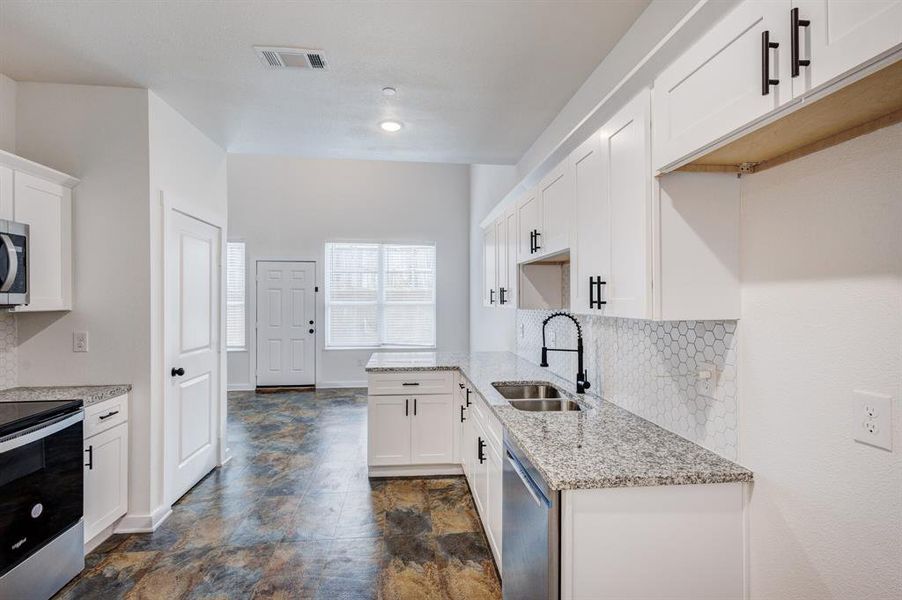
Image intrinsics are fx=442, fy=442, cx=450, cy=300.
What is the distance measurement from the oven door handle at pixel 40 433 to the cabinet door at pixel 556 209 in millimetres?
2588

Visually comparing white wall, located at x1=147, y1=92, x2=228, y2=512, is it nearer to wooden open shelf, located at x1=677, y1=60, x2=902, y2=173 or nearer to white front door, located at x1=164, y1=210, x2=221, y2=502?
white front door, located at x1=164, y1=210, x2=221, y2=502

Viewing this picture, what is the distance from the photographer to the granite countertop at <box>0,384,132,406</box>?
7.95 ft

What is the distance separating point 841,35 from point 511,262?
250cm

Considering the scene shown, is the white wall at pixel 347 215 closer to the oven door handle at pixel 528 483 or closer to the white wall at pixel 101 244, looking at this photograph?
the white wall at pixel 101 244

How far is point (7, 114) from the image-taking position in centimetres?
264

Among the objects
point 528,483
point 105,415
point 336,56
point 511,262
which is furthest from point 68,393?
point 511,262

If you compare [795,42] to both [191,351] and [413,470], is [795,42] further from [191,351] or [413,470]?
[191,351]

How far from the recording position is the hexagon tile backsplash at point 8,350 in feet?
8.52

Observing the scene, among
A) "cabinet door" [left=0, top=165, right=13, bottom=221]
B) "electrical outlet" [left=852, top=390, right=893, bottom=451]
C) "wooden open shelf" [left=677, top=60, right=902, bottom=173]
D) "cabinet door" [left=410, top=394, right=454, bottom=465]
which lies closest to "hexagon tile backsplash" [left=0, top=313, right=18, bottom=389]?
"cabinet door" [left=0, top=165, right=13, bottom=221]

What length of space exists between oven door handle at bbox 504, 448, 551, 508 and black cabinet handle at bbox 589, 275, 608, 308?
727mm

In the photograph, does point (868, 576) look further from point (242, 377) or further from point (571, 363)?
point (242, 377)

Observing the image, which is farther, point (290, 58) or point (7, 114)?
point (7, 114)

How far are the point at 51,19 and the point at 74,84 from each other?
776 mm

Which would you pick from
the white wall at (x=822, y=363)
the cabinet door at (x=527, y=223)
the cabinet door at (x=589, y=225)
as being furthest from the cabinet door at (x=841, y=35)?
the cabinet door at (x=527, y=223)
